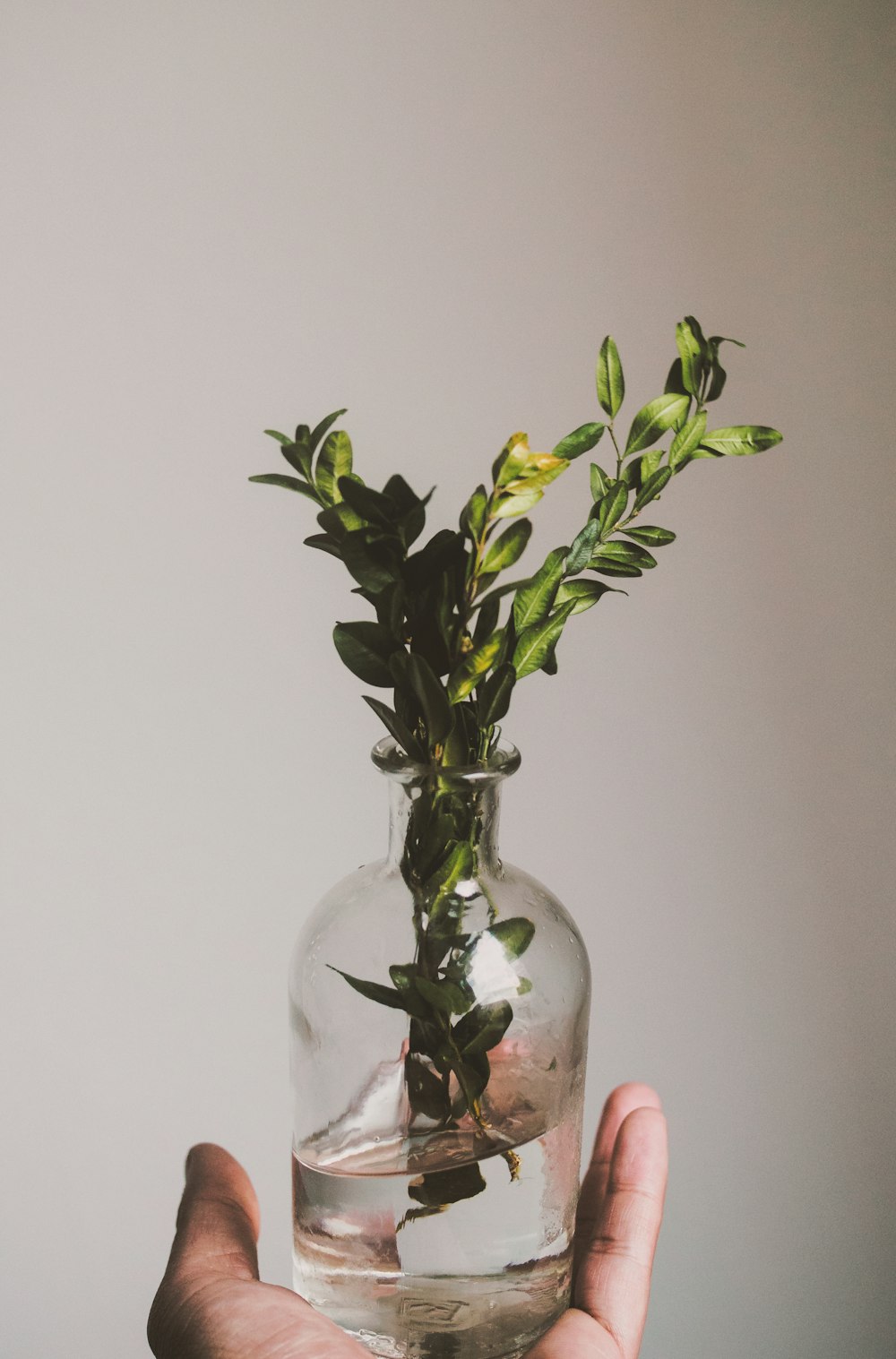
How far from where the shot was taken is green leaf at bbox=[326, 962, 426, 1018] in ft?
2.28

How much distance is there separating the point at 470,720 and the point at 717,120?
1.00 metres

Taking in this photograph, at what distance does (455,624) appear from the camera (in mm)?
701

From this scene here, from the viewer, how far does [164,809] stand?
1412mm

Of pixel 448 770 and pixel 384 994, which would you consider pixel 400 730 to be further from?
pixel 384 994

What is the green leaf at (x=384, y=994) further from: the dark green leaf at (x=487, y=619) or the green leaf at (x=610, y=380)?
the green leaf at (x=610, y=380)

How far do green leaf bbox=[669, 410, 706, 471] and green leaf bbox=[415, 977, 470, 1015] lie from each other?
1.16 feet

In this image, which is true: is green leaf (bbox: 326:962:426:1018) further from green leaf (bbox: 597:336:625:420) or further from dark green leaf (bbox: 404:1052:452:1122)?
green leaf (bbox: 597:336:625:420)

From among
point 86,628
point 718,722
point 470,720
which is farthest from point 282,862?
point 470,720

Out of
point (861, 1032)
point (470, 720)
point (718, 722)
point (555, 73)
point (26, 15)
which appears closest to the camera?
point (470, 720)

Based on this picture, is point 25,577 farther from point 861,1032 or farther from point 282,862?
point 861,1032

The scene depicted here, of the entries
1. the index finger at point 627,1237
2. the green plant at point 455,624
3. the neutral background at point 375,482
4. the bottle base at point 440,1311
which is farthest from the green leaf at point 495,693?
the neutral background at point 375,482

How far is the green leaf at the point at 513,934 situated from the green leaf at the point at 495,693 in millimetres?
128

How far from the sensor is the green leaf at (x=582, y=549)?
0.72m

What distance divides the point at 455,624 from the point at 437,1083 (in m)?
0.28
